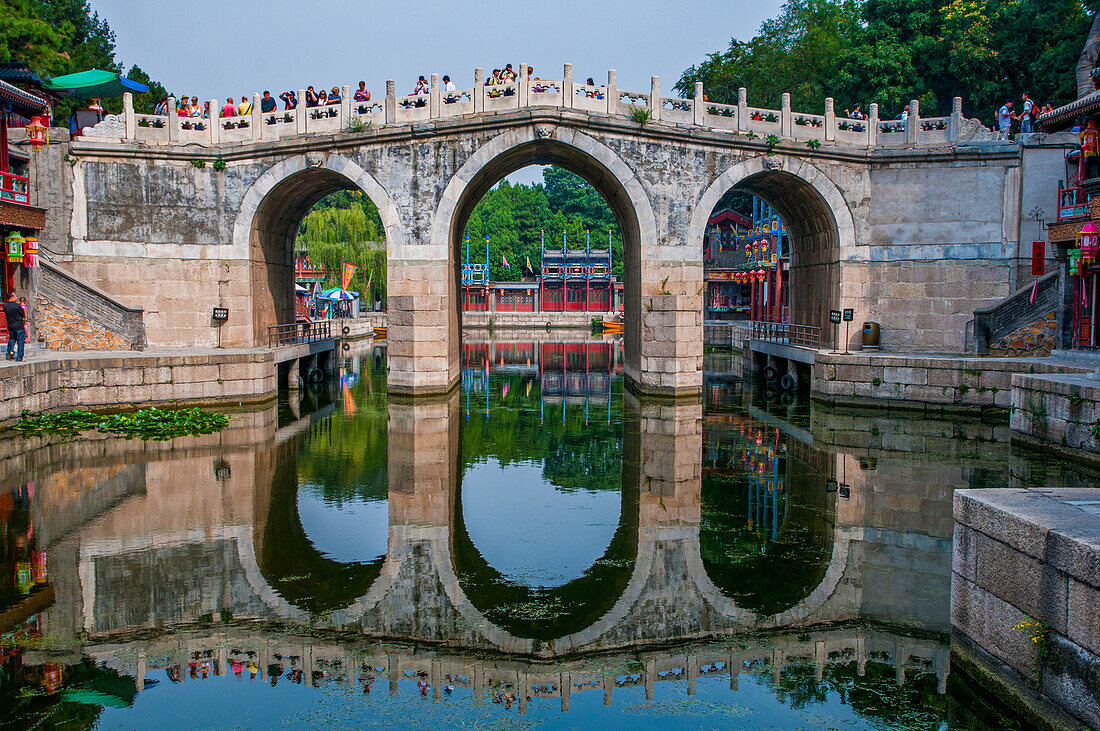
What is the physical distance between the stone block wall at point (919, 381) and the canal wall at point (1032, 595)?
38.0ft

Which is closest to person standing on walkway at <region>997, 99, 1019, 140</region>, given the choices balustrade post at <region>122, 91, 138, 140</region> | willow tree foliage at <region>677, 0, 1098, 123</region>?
willow tree foliage at <region>677, 0, 1098, 123</region>

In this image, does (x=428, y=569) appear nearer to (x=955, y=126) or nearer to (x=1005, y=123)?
(x=955, y=126)

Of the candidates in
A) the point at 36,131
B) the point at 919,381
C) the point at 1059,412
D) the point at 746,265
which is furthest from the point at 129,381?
the point at 746,265

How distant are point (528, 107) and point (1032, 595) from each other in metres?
16.3

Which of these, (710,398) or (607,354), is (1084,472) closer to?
(710,398)

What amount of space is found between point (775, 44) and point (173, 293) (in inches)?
1388

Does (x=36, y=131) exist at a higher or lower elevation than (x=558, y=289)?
higher

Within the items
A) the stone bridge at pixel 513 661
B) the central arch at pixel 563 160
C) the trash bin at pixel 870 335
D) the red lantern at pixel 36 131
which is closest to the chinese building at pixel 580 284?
the central arch at pixel 563 160

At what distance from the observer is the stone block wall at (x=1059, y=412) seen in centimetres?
1258

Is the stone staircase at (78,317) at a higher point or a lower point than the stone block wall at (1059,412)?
higher

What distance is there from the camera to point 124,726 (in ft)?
17.8

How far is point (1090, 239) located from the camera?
53.8 feet

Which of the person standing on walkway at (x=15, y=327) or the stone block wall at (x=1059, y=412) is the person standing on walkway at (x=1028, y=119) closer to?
the stone block wall at (x=1059, y=412)

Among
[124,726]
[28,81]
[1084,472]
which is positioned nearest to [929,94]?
[1084,472]
